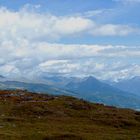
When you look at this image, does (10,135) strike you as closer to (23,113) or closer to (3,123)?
(3,123)

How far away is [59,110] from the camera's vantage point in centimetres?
8312

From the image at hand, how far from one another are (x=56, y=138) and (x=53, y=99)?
42.8 metres

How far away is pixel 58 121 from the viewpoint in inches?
2852

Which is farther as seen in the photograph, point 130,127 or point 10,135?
point 130,127

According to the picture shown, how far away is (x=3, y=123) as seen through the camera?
6512cm

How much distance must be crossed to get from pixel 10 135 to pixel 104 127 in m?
A: 22.5

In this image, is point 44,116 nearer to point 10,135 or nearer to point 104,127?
point 104,127

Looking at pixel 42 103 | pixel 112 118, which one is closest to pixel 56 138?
pixel 112 118

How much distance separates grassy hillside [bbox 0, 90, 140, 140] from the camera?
57.3 meters

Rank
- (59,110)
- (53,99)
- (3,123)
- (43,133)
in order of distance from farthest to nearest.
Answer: (53,99)
(59,110)
(3,123)
(43,133)

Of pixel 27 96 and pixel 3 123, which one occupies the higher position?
pixel 27 96

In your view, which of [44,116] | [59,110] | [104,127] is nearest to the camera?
[104,127]

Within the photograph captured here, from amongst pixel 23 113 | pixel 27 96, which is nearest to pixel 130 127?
pixel 23 113

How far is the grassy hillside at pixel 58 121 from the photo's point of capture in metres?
57.3
